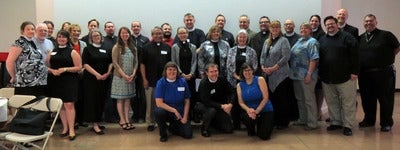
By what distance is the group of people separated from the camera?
472 cm

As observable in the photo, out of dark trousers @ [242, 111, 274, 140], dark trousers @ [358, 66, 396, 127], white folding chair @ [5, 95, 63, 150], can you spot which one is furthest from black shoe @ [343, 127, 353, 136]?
white folding chair @ [5, 95, 63, 150]

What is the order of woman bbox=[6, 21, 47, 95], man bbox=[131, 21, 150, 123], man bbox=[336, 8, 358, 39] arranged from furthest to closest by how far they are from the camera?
man bbox=[131, 21, 150, 123] → man bbox=[336, 8, 358, 39] → woman bbox=[6, 21, 47, 95]

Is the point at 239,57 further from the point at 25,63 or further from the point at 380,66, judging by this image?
the point at 25,63

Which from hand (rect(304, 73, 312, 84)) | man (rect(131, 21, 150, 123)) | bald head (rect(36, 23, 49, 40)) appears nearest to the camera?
bald head (rect(36, 23, 49, 40))

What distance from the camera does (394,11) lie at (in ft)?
28.4

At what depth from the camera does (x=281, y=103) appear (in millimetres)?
5203

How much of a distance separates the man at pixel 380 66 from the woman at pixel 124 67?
116 inches

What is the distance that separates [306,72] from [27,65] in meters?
3.30

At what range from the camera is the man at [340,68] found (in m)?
4.74

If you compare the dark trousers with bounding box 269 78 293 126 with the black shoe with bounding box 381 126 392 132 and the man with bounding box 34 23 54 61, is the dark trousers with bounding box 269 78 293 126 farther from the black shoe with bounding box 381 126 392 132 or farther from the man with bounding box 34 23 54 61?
the man with bounding box 34 23 54 61

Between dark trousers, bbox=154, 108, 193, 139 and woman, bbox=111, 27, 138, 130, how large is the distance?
0.62 meters

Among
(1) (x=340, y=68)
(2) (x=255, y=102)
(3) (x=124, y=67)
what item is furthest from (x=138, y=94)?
(1) (x=340, y=68)

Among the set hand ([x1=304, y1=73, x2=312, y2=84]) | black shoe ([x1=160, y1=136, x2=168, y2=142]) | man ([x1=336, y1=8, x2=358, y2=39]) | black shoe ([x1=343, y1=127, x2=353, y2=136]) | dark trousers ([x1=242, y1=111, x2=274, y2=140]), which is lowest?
black shoe ([x1=160, y1=136, x2=168, y2=142])

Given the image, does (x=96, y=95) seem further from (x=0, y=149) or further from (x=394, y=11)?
(x=394, y=11)
